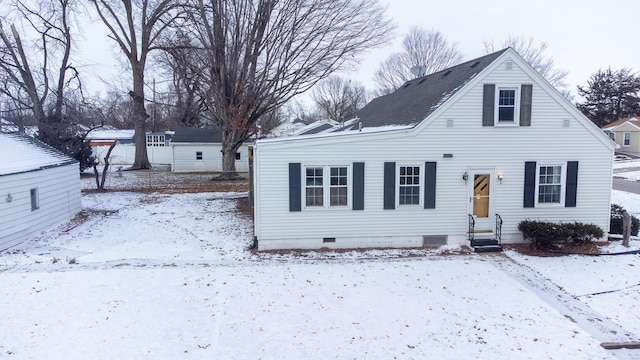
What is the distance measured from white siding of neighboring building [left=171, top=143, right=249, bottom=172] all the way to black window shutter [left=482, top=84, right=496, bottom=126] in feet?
85.4

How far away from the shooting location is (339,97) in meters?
62.5

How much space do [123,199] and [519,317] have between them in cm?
1947

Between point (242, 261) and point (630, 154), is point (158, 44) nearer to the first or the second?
point (242, 261)

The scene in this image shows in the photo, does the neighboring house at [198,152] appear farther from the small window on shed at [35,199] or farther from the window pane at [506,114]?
the window pane at [506,114]

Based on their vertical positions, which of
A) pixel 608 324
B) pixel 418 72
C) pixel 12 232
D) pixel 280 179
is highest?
pixel 418 72

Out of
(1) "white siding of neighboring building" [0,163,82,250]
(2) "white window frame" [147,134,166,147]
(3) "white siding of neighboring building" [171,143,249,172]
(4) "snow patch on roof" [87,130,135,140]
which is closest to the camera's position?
(1) "white siding of neighboring building" [0,163,82,250]

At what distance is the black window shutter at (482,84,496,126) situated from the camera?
1284 centimetres

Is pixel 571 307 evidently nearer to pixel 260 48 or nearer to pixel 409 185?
pixel 409 185

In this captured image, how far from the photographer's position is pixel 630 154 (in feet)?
151

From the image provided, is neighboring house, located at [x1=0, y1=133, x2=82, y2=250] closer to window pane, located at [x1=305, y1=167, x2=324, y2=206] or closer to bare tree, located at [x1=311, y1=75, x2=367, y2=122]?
window pane, located at [x1=305, y1=167, x2=324, y2=206]

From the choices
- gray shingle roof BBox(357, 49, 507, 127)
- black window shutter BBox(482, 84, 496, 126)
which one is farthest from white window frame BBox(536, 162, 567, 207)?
gray shingle roof BBox(357, 49, 507, 127)

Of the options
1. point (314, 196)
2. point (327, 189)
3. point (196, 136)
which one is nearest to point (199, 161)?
point (196, 136)

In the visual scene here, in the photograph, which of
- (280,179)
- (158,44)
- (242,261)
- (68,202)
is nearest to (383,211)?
(280,179)

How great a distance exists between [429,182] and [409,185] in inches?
24.6
